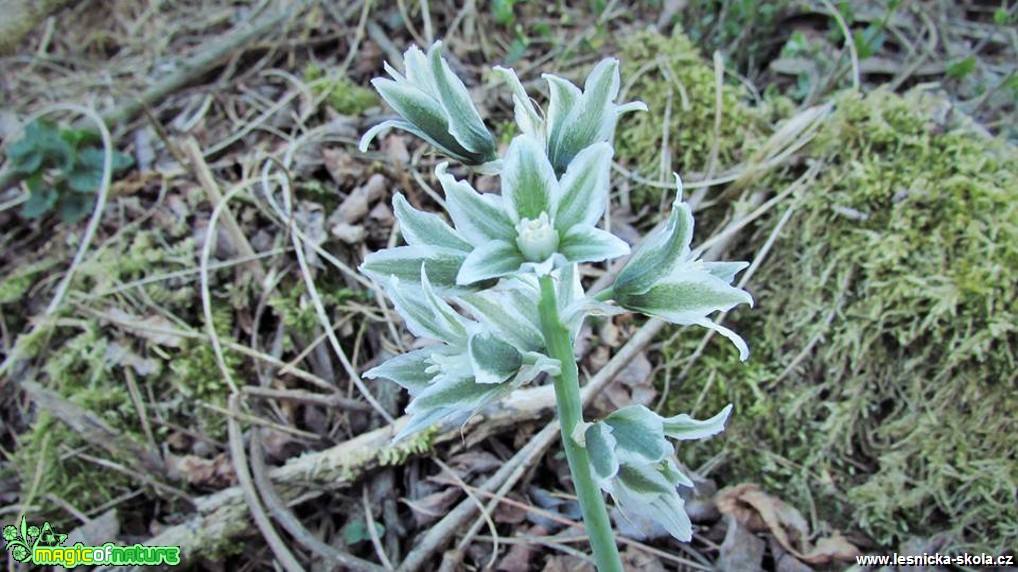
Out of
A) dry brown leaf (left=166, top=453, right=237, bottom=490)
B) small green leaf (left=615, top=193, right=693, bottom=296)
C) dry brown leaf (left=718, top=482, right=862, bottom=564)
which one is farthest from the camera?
dry brown leaf (left=166, top=453, right=237, bottom=490)

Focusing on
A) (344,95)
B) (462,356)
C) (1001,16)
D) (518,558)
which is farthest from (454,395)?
(1001,16)

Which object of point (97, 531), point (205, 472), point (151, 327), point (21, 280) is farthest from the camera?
point (21, 280)

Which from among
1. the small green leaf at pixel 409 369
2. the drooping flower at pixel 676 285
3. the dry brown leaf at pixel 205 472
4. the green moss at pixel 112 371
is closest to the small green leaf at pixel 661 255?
the drooping flower at pixel 676 285

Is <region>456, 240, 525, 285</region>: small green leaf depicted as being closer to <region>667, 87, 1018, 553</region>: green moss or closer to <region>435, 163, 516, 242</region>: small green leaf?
<region>435, 163, 516, 242</region>: small green leaf

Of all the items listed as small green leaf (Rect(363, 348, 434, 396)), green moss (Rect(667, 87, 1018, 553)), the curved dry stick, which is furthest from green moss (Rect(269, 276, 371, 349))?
small green leaf (Rect(363, 348, 434, 396))

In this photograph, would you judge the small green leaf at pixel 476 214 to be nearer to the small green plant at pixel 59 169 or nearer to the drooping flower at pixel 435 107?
the drooping flower at pixel 435 107

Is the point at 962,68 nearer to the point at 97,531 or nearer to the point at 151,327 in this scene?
the point at 151,327
